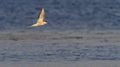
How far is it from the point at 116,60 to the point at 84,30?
6.25 metres

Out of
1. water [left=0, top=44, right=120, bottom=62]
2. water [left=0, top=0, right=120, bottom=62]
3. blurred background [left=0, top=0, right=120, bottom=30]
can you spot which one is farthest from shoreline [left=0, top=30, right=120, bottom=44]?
blurred background [left=0, top=0, right=120, bottom=30]

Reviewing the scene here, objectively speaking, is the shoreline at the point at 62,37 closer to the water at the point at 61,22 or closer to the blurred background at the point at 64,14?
the water at the point at 61,22

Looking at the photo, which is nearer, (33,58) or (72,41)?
(33,58)

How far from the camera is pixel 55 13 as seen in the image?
28922mm

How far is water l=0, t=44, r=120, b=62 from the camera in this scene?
17.8 meters

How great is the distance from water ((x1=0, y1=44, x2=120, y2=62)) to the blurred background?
4357 mm

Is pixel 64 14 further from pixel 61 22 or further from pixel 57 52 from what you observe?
pixel 57 52

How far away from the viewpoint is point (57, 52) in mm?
18594

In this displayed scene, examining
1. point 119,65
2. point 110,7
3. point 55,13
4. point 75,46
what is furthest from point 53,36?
point 110,7

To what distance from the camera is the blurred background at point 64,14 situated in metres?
25.1

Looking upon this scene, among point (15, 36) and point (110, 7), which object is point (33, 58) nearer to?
point (15, 36)

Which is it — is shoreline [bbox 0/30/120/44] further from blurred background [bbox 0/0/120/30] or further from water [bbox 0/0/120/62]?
blurred background [bbox 0/0/120/30]

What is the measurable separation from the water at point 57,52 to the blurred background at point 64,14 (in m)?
4.36

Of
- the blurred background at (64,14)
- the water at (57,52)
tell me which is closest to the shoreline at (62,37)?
the water at (57,52)
